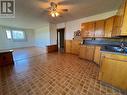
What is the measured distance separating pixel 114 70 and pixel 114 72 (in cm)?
5

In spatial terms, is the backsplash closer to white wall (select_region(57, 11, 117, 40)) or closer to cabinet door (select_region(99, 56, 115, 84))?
white wall (select_region(57, 11, 117, 40))

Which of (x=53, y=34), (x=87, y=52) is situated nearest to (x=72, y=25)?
(x=53, y=34)

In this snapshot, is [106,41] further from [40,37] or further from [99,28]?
[40,37]

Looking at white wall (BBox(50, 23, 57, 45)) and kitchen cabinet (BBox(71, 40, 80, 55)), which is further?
white wall (BBox(50, 23, 57, 45))

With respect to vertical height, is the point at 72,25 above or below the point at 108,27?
above

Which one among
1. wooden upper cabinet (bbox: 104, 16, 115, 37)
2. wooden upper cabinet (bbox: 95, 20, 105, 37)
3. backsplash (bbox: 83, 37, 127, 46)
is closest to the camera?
wooden upper cabinet (bbox: 104, 16, 115, 37)

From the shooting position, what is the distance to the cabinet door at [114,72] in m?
1.61

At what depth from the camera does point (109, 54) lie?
178 cm

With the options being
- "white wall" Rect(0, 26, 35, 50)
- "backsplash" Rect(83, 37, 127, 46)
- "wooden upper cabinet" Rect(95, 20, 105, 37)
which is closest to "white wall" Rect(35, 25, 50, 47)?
"white wall" Rect(0, 26, 35, 50)

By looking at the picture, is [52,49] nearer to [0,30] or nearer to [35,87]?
[35,87]

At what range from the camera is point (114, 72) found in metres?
1.72

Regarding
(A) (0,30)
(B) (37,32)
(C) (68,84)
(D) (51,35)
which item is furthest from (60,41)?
(C) (68,84)

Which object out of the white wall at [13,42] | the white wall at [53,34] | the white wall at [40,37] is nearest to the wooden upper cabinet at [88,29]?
the white wall at [53,34]

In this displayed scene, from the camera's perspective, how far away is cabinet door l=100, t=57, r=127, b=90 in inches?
63.2
